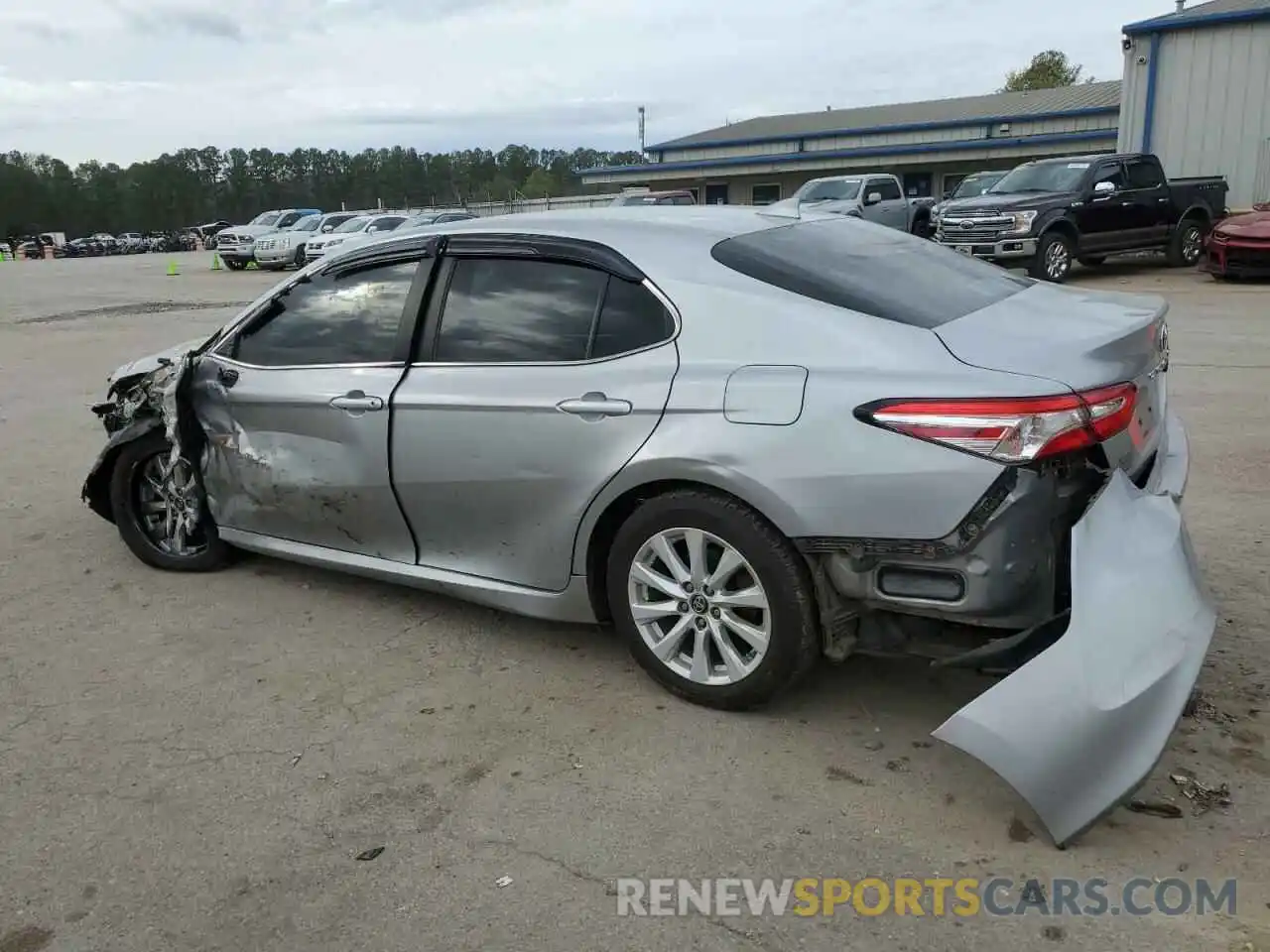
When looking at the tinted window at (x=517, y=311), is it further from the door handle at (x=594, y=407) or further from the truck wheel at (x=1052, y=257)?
the truck wheel at (x=1052, y=257)

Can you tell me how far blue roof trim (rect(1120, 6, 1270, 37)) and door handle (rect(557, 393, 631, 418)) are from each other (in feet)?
72.9

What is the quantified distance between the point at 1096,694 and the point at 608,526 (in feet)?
5.52

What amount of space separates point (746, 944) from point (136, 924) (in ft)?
5.15

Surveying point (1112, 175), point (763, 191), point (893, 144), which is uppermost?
point (893, 144)

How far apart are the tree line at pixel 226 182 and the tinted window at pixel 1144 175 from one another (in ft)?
262

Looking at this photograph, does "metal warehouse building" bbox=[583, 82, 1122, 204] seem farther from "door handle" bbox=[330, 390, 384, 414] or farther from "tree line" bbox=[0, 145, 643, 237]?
"tree line" bbox=[0, 145, 643, 237]

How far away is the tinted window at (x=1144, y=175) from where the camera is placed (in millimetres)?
17641

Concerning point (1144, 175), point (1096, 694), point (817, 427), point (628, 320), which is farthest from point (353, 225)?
point (1096, 694)

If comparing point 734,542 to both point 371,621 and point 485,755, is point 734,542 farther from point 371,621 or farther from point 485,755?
point 371,621

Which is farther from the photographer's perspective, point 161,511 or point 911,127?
point 911,127

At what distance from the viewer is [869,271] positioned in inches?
145

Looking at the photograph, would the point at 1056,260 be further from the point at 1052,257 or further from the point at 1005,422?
the point at 1005,422

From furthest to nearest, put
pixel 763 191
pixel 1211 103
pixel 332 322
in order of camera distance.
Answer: pixel 763 191
pixel 1211 103
pixel 332 322

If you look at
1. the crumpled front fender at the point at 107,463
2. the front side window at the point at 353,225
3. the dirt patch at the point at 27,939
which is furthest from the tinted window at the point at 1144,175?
the front side window at the point at 353,225
